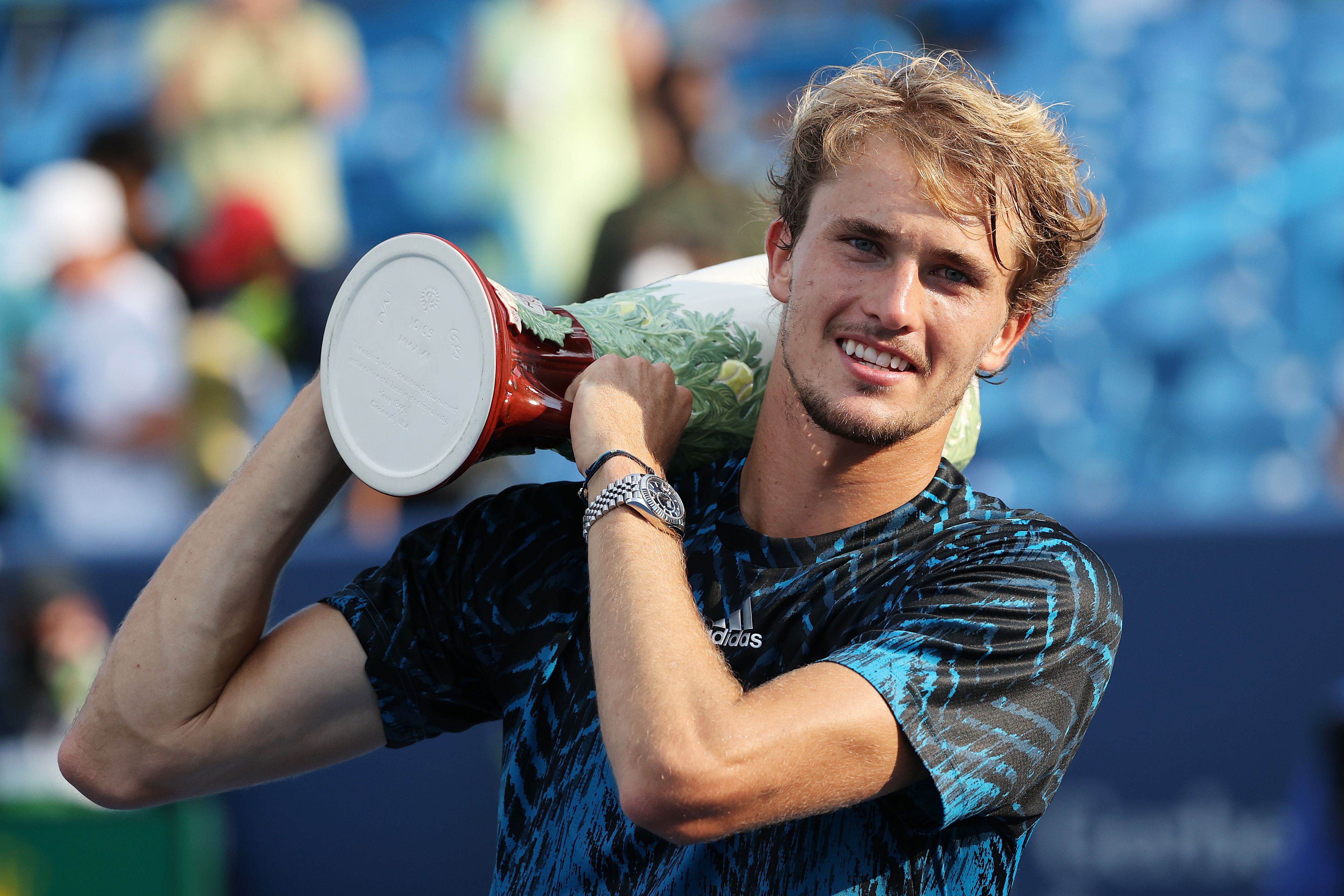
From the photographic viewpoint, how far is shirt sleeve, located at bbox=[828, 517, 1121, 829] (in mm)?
1465

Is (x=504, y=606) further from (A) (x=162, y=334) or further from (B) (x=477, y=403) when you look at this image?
(A) (x=162, y=334)

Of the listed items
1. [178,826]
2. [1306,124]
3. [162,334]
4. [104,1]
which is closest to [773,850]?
[178,826]

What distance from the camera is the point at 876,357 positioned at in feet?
5.62

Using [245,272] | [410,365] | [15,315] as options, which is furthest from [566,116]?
[410,365]

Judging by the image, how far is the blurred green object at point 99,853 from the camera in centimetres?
418

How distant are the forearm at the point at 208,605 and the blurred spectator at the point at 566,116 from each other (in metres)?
3.99

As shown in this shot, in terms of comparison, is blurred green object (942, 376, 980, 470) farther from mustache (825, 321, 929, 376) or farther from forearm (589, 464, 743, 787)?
forearm (589, 464, 743, 787)

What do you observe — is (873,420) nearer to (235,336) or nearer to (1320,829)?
(1320,829)

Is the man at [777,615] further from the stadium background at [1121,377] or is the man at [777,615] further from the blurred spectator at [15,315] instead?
the blurred spectator at [15,315]

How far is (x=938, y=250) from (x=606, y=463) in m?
0.51

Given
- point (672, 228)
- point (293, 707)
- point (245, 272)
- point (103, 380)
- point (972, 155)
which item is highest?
point (972, 155)

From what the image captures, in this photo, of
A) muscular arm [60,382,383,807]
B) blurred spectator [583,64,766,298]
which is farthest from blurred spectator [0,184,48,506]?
muscular arm [60,382,383,807]

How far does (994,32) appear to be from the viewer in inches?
237

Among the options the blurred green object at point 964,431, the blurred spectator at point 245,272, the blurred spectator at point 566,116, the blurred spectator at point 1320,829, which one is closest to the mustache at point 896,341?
the blurred green object at point 964,431
